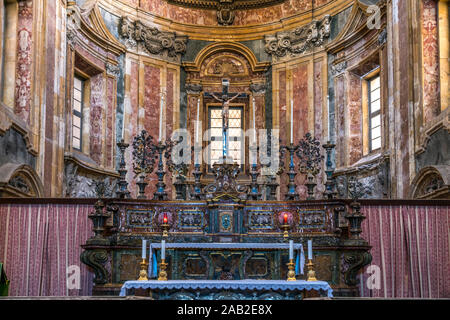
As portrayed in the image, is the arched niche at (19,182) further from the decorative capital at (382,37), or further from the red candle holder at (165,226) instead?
the decorative capital at (382,37)

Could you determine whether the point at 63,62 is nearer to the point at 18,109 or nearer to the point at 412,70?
the point at 18,109

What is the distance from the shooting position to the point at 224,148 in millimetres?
12289

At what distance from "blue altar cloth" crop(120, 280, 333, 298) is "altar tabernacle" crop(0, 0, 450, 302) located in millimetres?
21

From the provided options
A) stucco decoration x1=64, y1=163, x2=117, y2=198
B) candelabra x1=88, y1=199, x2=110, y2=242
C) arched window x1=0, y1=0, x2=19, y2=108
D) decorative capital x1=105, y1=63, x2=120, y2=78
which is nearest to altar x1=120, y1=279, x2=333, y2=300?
candelabra x1=88, y1=199, x2=110, y2=242

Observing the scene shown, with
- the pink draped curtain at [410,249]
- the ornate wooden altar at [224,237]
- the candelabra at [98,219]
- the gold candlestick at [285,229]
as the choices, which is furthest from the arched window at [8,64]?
the pink draped curtain at [410,249]

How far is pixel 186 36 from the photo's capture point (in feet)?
65.7

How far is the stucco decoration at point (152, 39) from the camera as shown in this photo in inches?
738

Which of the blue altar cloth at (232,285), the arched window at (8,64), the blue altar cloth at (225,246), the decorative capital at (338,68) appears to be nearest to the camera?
the blue altar cloth at (232,285)

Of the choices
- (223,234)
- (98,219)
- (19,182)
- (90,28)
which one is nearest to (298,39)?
(90,28)

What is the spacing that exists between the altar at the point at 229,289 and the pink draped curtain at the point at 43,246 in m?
3.27

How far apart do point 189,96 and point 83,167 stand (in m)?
4.67

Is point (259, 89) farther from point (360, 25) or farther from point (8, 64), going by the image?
point (8, 64)

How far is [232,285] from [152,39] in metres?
11.8

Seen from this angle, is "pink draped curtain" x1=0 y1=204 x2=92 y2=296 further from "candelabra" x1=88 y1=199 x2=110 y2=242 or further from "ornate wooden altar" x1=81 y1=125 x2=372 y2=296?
"candelabra" x1=88 y1=199 x2=110 y2=242
